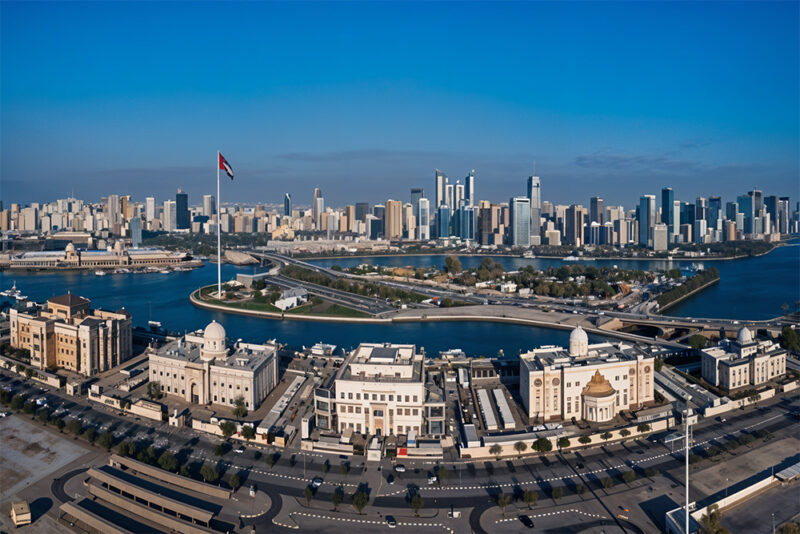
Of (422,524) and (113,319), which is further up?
(113,319)

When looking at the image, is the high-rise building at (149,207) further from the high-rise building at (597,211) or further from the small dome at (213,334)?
the small dome at (213,334)

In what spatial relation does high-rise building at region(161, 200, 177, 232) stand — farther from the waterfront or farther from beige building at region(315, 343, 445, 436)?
beige building at region(315, 343, 445, 436)

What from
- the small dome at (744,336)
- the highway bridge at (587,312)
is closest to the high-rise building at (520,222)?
the highway bridge at (587,312)

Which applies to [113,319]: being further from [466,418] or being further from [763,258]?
[763,258]

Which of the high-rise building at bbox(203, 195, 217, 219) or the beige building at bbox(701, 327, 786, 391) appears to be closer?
the beige building at bbox(701, 327, 786, 391)

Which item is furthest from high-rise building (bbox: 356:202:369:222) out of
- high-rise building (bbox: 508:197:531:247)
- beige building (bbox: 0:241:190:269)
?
beige building (bbox: 0:241:190:269)

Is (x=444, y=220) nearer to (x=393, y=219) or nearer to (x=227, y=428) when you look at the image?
(x=393, y=219)

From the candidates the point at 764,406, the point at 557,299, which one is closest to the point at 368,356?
the point at 764,406

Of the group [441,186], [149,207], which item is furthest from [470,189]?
[149,207]
